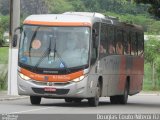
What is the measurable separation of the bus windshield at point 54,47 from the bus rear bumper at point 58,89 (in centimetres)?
64

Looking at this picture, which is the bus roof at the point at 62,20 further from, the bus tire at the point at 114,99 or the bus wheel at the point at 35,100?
the bus tire at the point at 114,99

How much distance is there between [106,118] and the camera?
69.8ft

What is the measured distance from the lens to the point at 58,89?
27.1m

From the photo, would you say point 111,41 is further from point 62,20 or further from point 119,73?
point 62,20

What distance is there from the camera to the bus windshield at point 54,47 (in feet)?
89.8

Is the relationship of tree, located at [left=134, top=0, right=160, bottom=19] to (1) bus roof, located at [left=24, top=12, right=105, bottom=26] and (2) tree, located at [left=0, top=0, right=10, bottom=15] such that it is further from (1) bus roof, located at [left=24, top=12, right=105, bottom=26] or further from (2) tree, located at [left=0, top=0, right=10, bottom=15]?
(2) tree, located at [left=0, top=0, right=10, bottom=15]

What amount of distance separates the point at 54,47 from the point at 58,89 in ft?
5.02

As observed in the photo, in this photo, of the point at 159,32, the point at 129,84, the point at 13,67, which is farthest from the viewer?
the point at 159,32

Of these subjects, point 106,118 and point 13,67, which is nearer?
point 106,118

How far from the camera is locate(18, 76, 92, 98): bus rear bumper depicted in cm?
2708

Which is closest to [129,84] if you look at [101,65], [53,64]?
[101,65]

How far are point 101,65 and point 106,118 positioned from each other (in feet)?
26.0

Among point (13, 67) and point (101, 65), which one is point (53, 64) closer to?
point (101, 65)

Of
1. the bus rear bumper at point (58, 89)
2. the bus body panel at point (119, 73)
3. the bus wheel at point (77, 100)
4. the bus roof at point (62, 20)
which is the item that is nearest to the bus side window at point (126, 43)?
the bus body panel at point (119, 73)
